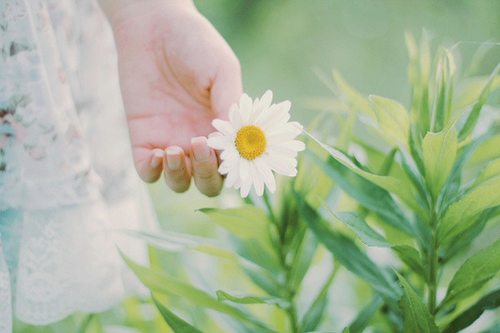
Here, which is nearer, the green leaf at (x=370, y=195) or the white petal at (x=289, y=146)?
the white petal at (x=289, y=146)

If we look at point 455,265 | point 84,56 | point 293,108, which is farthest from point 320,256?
point 293,108

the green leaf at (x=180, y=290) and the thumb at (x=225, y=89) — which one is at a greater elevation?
the thumb at (x=225, y=89)

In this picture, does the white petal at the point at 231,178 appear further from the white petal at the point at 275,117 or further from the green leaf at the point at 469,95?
the green leaf at the point at 469,95

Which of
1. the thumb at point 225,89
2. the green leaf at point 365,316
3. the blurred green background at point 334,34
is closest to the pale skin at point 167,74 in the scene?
the thumb at point 225,89

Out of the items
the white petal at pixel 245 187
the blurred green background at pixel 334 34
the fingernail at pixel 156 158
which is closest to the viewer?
the white petal at pixel 245 187

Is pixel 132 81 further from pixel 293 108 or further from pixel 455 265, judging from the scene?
pixel 293 108

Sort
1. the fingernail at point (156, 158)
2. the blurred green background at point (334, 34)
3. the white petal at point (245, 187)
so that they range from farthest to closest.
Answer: the blurred green background at point (334, 34), the fingernail at point (156, 158), the white petal at point (245, 187)

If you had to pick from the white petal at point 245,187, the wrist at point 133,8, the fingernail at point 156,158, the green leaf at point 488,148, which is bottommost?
the green leaf at point 488,148
